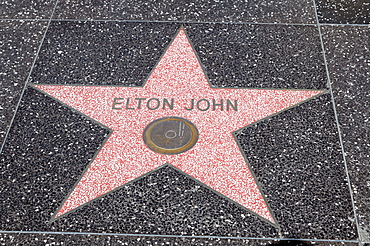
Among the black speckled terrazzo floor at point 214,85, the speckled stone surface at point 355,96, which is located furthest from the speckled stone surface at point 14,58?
the speckled stone surface at point 355,96

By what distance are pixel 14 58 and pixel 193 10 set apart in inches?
51.8

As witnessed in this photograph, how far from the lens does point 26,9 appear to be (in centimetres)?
306

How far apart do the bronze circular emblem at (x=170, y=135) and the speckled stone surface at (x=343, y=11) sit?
4.67 feet

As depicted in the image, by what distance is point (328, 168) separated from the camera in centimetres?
206

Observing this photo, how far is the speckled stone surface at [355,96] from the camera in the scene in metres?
1.99

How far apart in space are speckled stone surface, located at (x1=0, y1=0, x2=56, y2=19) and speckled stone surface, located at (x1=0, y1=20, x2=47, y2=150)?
0.08 meters

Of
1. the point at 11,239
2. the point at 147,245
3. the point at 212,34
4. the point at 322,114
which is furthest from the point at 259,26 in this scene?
the point at 11,239

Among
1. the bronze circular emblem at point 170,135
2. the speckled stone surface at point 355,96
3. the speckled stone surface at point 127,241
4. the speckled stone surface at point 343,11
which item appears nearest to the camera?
the speckled stone surface at point 127,241

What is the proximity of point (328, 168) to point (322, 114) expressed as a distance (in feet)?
1.22

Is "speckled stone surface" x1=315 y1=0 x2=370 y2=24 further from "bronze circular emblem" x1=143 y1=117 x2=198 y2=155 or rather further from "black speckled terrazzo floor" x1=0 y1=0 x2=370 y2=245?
"bronze circular emblem" x1=143 y1=117 x2=198 y2=155

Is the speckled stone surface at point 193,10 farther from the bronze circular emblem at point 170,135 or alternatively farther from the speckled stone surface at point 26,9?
the bronze circular emblem at point 170,135

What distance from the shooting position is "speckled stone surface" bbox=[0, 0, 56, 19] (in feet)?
9.84

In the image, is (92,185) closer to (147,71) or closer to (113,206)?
(113,206)

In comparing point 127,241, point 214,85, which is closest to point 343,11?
point 214,85
